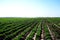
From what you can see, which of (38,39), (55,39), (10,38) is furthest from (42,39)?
(10,38)

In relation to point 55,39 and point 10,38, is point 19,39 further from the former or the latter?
point 55,39

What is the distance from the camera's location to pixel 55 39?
20.9 meters

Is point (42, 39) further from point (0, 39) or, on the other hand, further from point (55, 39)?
point (0, 39)

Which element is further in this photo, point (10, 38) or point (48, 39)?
point (10, 38)

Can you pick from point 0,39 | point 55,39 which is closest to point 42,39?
point 55,39

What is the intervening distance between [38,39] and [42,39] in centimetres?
75

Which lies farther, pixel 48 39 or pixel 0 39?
pixel 0 39

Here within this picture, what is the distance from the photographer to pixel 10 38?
21.4m

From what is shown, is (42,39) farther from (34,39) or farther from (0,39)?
(0,39)

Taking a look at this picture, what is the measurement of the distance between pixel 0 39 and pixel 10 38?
5.50 feet

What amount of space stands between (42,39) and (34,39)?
1337 mm

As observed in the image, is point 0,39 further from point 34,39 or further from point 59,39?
point 59,39

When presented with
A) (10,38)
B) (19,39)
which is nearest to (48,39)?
(19,39)

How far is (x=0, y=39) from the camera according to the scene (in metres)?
21.2
